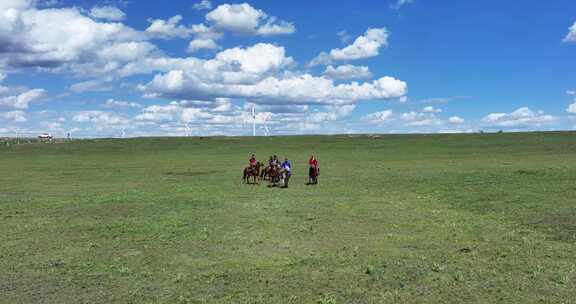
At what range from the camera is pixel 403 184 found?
36.9 m

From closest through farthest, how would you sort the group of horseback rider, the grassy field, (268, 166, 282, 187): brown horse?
1. the grassy field
2. the group of horseback rider
3. (268, 166, 282, 187): brown horse

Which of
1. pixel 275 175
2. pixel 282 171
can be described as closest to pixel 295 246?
pixel 282 171

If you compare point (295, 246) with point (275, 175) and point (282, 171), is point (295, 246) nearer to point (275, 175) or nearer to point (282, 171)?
point (282, 171)

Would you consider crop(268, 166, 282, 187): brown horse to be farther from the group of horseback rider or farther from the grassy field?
the grassy field

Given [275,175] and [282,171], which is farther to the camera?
[275,175]

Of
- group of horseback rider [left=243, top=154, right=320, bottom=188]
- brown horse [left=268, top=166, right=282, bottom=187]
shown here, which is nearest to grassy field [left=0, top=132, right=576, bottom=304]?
group of horseback rider [left=243, top=154, right=320, bottom=188]

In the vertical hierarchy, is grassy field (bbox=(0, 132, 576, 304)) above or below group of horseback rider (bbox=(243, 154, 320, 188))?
below

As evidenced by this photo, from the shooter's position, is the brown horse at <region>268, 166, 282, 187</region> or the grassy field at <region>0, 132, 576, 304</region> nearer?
the grassy field at <region>0, 132, 576, 304</region>

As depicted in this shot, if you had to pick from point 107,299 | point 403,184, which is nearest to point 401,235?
point 107,299

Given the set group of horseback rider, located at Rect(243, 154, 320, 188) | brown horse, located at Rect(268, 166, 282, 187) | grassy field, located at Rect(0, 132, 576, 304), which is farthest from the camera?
brown horse, located at Rect(268, 166, 282, 187)

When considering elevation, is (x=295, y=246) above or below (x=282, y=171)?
below

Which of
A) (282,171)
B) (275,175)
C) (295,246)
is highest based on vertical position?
(282,171)

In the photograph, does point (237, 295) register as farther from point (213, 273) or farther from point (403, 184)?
point (403, 184)

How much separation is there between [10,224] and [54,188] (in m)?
16.8
